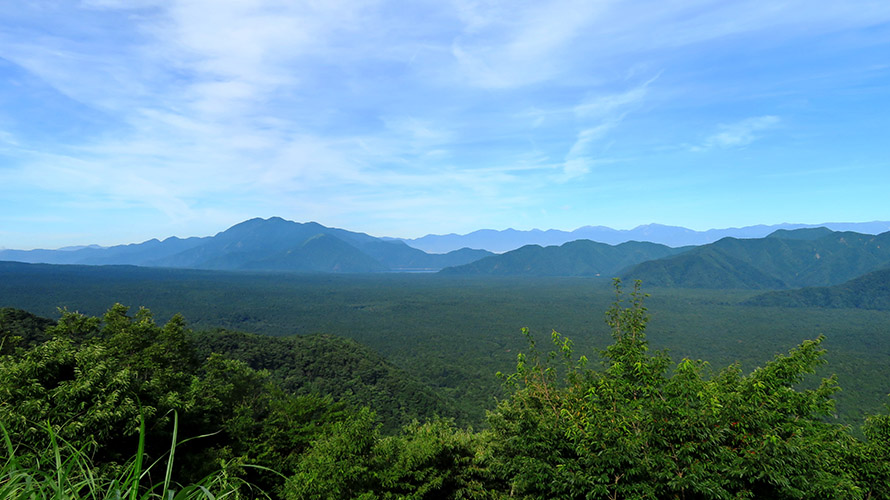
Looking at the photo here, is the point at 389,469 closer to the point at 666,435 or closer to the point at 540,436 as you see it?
the point at 540,436

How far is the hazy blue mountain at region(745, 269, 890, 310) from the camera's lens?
135300mm

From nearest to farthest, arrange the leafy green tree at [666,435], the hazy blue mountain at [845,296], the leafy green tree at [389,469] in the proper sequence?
the leafy green tree at [666,435] < the leafy green tree at [389,469] < the hazy blue mountain at [845,296]

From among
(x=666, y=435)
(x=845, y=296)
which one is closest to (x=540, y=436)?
(x=666, y=435)

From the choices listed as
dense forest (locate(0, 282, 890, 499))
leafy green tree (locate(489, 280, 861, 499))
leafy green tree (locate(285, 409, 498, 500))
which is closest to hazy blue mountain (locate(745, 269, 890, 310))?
dense forest (locate(0, 282, 890, 499))

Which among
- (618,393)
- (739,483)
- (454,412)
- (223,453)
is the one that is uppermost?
(618,393)

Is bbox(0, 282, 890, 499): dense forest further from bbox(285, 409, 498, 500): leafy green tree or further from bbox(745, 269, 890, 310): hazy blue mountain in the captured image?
bbox(745, 269, 890, 310): hazy blue mountain

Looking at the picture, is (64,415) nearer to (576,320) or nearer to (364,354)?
(364,354)

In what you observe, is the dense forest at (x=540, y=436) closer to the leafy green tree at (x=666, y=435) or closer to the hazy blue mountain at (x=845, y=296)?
the leafy green tree at (x=666, y=435)

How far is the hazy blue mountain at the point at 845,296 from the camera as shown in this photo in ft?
444

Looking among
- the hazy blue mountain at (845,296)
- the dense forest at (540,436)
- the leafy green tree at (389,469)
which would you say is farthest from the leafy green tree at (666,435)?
the hazy blue mountain at (845,296)

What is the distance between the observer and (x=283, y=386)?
47719 mm

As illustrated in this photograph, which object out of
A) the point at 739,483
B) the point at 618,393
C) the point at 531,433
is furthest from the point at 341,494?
the point at 739,483

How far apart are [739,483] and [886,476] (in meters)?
6.43

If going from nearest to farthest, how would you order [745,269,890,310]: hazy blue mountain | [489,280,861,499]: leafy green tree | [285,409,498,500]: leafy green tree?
[489,280,861,499]: leafy green tree → [285,409,498,500]: leafy green tree → [745,269,890,310]: hazy blue mountain
